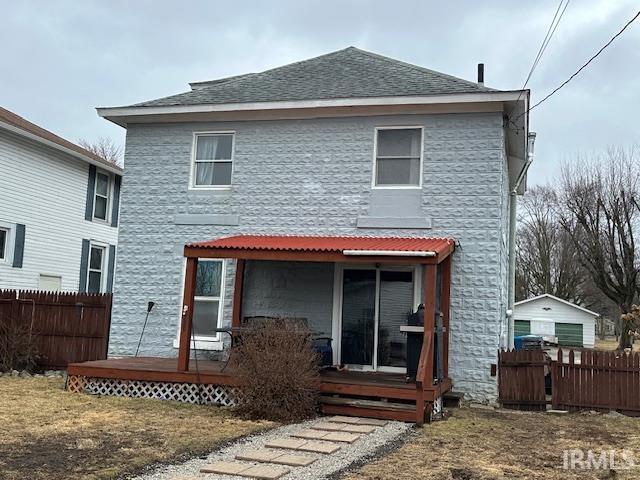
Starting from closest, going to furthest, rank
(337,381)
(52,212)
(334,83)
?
(337,381) → (334,83) → (52,212)

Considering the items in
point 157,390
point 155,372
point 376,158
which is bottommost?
point 157,390

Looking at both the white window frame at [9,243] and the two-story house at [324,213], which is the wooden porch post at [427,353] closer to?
the two-story house at [324,213]

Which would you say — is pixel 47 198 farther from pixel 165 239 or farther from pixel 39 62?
pixel 39 62

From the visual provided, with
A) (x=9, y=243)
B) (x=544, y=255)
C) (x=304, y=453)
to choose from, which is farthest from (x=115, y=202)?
(x=544, y=255)

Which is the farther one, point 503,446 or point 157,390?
point 157,390

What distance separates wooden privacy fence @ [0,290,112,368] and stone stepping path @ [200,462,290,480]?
7671 mm

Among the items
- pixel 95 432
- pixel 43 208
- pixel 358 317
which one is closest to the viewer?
pixel 95 432

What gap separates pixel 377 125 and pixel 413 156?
2.95ft

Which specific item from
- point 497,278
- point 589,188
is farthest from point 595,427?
point 589,188

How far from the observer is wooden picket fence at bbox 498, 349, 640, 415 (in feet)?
34.6

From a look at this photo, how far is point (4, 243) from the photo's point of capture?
17.1 metres

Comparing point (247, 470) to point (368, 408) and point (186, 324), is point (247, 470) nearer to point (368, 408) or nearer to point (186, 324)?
point (368, 408)

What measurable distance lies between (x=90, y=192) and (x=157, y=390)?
11.7 meters

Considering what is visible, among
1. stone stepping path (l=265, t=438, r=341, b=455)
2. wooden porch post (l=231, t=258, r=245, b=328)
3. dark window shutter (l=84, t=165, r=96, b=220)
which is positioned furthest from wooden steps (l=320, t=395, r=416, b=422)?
dark window shutter (l=84, t=165, r=96, b=220)
